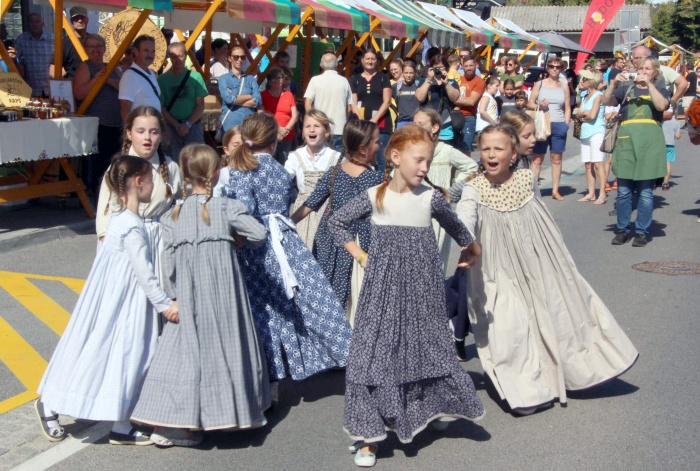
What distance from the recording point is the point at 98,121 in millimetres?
9758

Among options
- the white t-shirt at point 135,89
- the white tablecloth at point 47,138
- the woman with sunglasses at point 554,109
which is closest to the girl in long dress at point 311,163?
the white tablecloth at point 47,138

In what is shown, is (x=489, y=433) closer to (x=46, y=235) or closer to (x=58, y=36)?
(x=46, y=235)

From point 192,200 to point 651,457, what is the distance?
8.42 ft

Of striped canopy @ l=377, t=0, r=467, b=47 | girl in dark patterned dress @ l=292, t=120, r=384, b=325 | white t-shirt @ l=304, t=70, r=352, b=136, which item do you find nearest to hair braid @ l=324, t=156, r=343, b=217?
girl in dark patterned dress @ l=292, t=120, r=384, b=325

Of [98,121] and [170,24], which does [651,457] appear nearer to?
[98,121]

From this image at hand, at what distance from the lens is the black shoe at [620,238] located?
9.62m

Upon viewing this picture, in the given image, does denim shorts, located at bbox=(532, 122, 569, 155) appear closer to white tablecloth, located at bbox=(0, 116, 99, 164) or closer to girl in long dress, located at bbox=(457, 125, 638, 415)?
white tablecloth, located at bbox=(0, 116, 99, 164)

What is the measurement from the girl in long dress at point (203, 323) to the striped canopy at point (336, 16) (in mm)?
9501

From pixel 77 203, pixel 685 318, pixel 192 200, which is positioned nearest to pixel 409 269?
pixel 192 200

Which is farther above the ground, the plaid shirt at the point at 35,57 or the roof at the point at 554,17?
the roof at the point at 554,17

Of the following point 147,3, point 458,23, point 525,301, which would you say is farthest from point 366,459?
point 458,23

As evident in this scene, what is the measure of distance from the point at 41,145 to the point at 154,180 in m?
4.63

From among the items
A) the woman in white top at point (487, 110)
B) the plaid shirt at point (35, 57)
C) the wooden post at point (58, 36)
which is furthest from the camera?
the woman in white top at point (487, 110)

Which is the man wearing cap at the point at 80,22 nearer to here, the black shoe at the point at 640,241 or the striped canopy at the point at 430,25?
the black shoe at the point at 640,241
